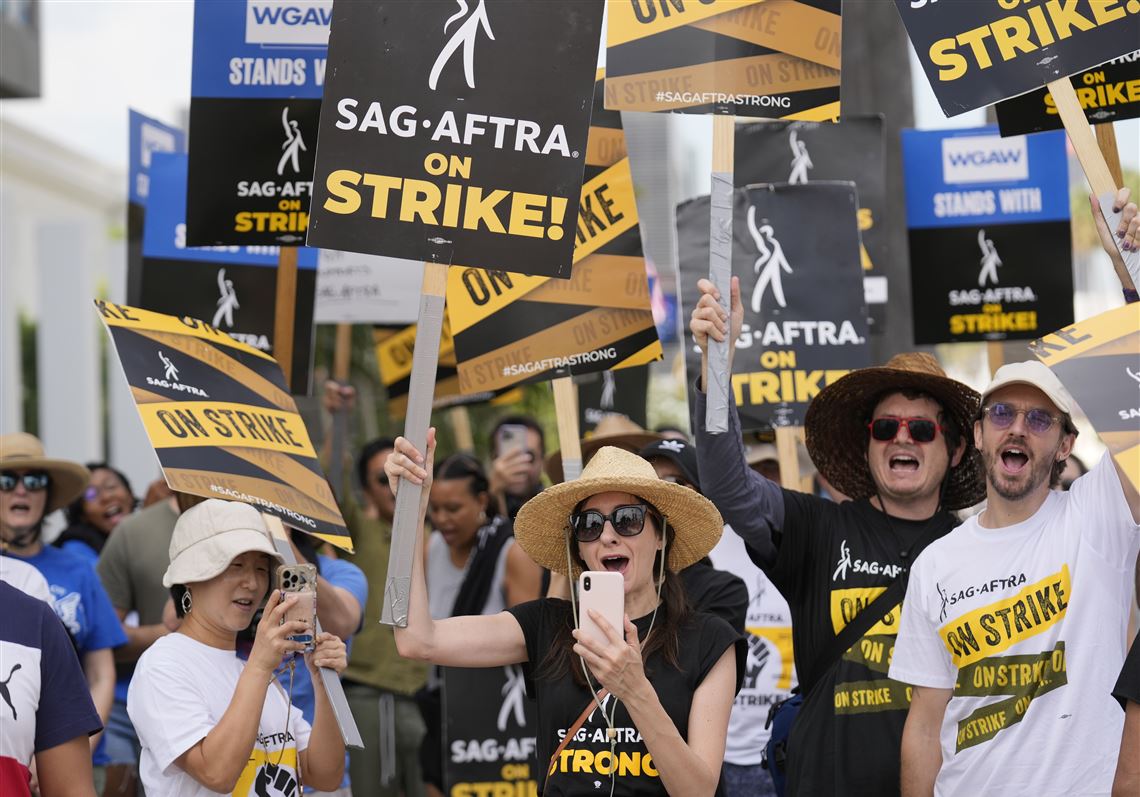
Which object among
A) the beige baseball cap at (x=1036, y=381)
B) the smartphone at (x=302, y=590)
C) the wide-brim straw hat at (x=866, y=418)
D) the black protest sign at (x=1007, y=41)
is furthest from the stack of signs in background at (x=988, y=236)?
the smartphone at (x=302, y=590)

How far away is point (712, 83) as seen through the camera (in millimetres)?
4926

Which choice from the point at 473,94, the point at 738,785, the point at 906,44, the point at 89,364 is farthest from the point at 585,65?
the point at 89,364

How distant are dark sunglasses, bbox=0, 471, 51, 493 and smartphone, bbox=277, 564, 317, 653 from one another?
2460mm

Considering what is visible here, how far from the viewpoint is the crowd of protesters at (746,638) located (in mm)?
3760

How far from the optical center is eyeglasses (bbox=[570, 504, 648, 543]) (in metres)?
4.02

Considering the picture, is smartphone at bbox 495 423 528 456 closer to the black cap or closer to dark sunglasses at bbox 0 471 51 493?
dark sunglasses at bbox 0 471 51 493

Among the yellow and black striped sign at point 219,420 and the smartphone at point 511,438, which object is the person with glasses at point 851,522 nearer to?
the yellow and black striped sign at point 219,420

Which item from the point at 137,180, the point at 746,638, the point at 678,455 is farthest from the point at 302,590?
the point at 137,180

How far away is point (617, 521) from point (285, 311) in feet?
10.1

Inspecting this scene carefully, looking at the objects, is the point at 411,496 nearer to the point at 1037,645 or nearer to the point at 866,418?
the point at 1037,645

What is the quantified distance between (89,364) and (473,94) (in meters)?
18.8

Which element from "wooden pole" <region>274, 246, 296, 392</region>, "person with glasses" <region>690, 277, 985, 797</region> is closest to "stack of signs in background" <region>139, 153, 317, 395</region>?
"wooden pole" <region>274, 246, 296, 392</region>

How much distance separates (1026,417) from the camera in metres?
4.11

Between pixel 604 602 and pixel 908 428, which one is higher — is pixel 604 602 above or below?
below
